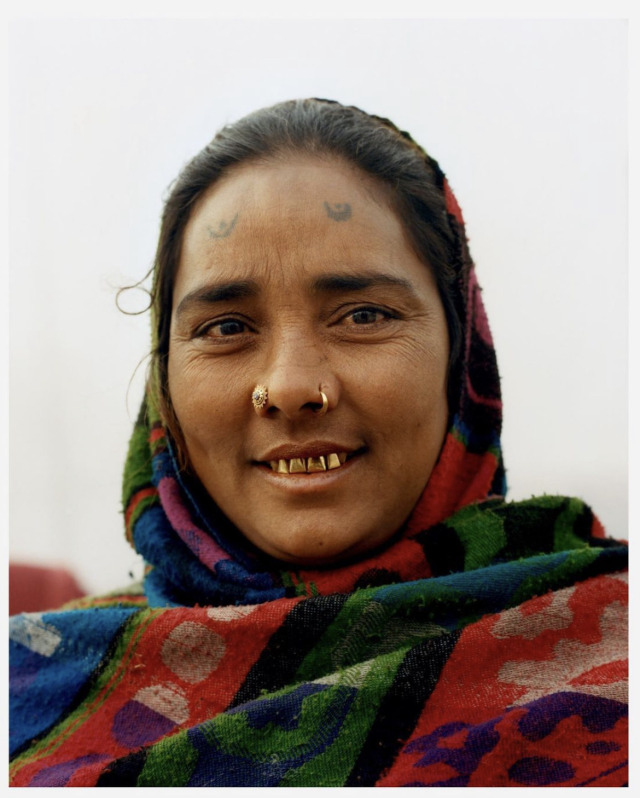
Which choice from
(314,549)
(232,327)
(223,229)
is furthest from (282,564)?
(223,229)

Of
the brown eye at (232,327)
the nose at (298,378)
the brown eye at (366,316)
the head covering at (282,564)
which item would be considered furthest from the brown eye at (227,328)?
the head covering at (282,564)

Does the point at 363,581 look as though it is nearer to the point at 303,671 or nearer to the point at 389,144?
the point at 303,671

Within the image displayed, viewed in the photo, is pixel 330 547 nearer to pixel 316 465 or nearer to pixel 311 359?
pixel 316 465

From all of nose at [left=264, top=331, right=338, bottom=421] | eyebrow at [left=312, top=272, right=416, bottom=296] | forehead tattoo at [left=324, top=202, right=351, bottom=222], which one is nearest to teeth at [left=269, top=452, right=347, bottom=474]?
nose at [left=264, top=331, right=338, bottom=421]

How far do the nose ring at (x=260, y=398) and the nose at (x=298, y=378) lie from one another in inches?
0.4

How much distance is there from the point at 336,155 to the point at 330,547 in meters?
0.91

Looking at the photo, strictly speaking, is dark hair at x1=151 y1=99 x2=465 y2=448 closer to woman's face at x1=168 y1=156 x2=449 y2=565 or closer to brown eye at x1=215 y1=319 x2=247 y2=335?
woman's face at x1=168 y1=156 x2=449 y2=565

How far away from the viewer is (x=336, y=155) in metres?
1.82

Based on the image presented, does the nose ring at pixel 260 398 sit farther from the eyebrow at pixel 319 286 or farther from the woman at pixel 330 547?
→ the eyebrow at pixel 319 286

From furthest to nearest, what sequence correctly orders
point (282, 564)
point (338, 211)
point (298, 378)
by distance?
point (282, 564)
point (338, 211)
point (298, 378)

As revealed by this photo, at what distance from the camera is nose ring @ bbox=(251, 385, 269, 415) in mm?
1643

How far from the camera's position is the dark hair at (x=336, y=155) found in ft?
6.01

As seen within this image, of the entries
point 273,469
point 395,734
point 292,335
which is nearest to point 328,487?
point 273,469

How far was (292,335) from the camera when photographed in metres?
1.67
